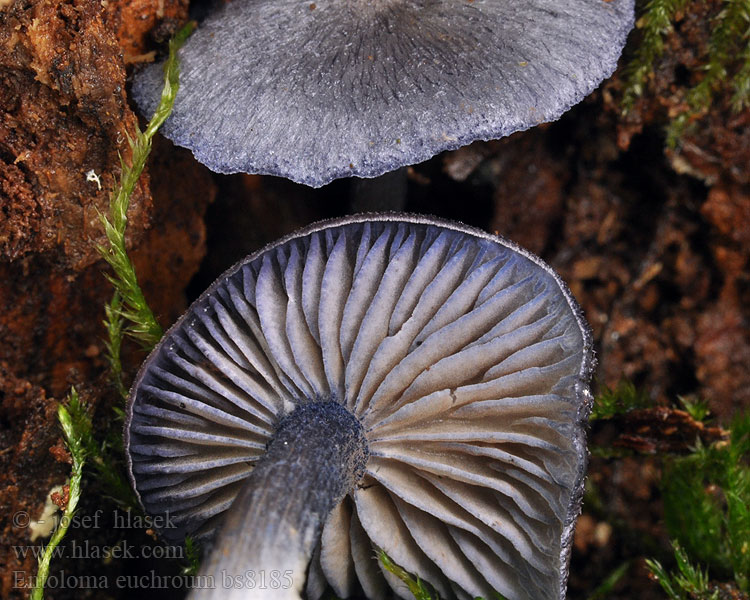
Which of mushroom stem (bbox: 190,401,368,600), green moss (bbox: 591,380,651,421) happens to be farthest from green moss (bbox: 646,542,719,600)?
mushroom stem (bbox: 190,401,368,600)

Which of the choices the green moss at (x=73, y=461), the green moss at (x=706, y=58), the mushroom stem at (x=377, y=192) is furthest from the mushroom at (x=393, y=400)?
the green moss at (x=706, y=58)

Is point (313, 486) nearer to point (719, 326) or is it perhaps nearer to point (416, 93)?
point (416, 93)

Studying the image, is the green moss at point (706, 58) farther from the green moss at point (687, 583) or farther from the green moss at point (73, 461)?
the green moss at point (73, 461)

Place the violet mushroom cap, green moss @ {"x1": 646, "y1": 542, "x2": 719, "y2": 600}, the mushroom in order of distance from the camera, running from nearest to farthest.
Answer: the mushroom → the violet mushroom cap → green moss @ {"x1": 646, "y1": 542, "x2": 719, "y2": 600}

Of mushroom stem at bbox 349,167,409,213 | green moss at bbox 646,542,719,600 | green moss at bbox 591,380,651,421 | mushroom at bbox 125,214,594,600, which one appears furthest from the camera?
mushroom stem at bbox 349,167,409,213

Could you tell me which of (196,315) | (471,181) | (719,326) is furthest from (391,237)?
(719,326)

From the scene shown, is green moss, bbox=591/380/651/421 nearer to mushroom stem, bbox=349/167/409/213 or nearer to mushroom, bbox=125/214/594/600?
mushroom, bbox=125/214/594/600

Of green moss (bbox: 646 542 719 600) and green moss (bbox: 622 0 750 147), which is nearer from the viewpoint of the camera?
green moss (bbox: 646 542 719 600)
